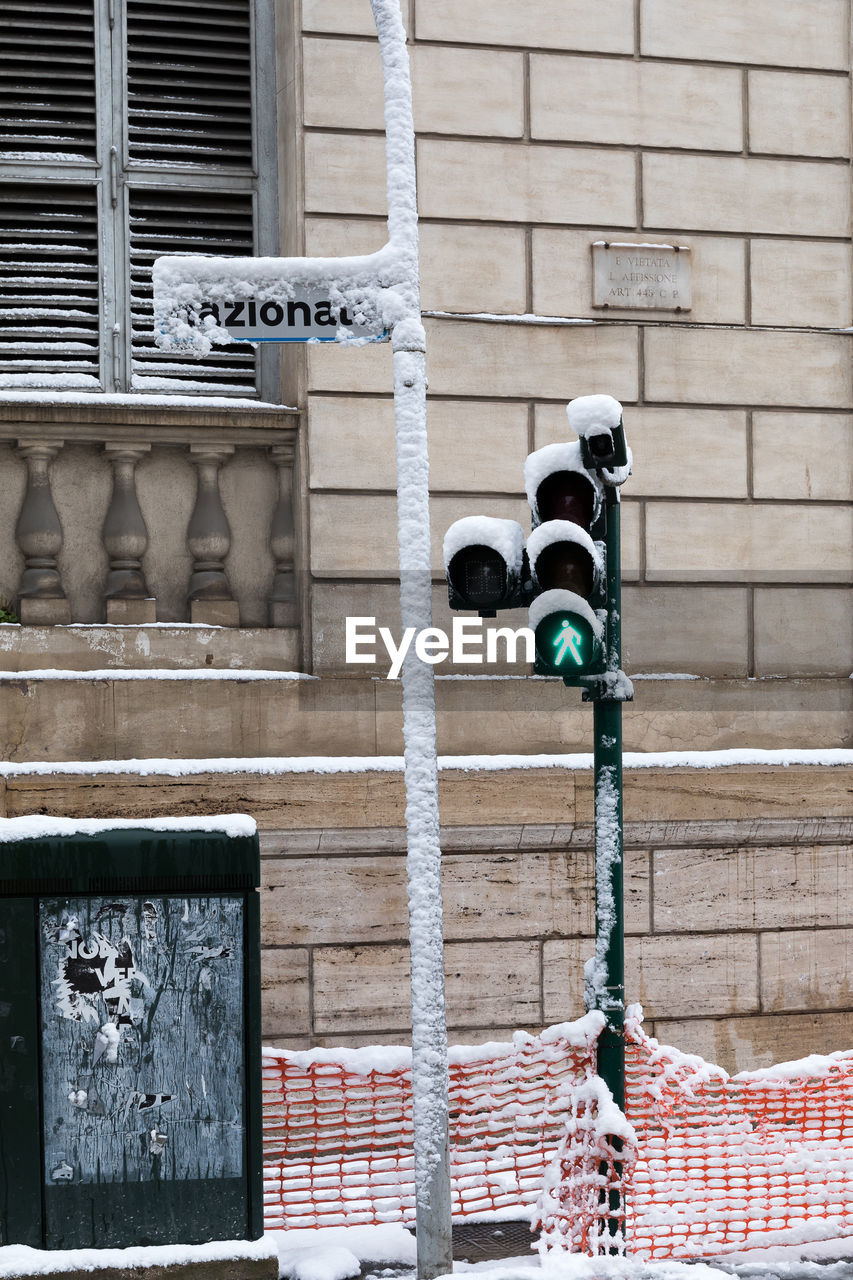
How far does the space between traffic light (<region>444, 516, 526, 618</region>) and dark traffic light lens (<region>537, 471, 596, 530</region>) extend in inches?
7.2

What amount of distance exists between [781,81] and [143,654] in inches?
222

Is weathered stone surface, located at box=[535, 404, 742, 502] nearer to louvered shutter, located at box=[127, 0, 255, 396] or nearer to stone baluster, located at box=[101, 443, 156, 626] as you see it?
louvered shutter, located at box=[127, 0, 255, 396]

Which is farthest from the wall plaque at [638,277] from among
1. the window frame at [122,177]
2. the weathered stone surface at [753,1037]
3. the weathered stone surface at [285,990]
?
the weathered stone surface at [753,1037]

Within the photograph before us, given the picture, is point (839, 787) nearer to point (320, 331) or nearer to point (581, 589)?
point (581, 589)

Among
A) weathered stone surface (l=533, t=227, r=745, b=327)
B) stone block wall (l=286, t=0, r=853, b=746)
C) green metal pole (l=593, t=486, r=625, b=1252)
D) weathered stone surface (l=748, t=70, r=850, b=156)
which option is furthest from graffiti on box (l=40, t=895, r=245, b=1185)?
weathered stone surface (l=748, t=70, r=850, b=156)

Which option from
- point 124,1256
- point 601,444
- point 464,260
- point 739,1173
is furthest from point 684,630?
point 124,1256

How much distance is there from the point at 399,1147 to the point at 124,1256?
6.49ft

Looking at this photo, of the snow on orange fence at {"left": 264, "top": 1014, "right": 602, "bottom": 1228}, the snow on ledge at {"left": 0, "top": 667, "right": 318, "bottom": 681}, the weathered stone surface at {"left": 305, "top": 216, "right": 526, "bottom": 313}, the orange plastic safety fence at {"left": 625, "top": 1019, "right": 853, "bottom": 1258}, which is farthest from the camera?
the weathered stone surface at {"left": 305, "top": 216, "right": 526, "bottom": 313}

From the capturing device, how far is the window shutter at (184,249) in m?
9.01

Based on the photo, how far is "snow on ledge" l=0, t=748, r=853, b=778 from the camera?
301 inches

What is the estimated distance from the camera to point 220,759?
25.8 feet

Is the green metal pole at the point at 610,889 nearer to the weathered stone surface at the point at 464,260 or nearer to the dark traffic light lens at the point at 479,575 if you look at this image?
the dark traffic light lens at the point at 479,575

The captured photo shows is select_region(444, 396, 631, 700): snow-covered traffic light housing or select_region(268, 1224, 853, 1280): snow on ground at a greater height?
select_region(444, 396, 631, 700): snow-covered traffic light housing

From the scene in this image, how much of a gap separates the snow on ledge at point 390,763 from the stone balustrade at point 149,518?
1.04 m
